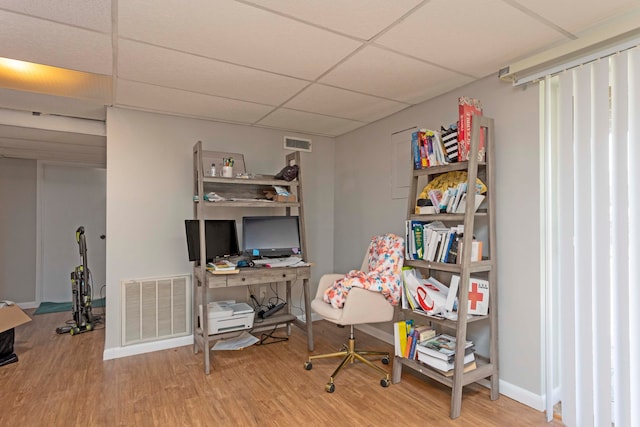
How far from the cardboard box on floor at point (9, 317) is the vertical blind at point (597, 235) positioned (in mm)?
4309

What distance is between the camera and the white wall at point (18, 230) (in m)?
4.89

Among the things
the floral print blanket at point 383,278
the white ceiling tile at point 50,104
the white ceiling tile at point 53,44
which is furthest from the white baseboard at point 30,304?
the floral print blanket at point 383,278

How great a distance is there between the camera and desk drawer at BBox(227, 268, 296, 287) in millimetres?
3070

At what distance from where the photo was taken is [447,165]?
244cm

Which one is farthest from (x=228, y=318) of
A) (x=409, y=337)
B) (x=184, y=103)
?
(x=184, y=103)

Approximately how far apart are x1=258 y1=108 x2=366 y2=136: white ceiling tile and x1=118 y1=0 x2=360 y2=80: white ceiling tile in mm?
1104

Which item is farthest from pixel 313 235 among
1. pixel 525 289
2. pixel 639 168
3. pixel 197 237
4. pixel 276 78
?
pixel 639 168

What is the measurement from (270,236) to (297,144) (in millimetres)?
1240

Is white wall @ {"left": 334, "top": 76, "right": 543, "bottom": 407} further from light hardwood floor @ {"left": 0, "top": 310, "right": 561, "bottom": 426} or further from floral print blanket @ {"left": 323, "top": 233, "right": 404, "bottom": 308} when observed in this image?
floral print blanket @ {"left": 323, "top": 233, "right": 404, "bottom": 308}

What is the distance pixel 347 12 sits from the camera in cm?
173

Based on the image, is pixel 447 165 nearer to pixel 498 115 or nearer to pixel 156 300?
pixel 498 115

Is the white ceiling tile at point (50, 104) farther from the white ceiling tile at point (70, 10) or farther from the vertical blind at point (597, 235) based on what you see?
the vertical blind at point (597, 235)

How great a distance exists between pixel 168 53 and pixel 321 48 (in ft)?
3.07

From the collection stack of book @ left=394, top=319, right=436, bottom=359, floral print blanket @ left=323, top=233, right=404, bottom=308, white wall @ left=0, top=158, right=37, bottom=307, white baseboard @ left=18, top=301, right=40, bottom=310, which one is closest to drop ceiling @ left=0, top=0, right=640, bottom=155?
floral print blanket @ left=323, top=233, right=404, bottom=308
